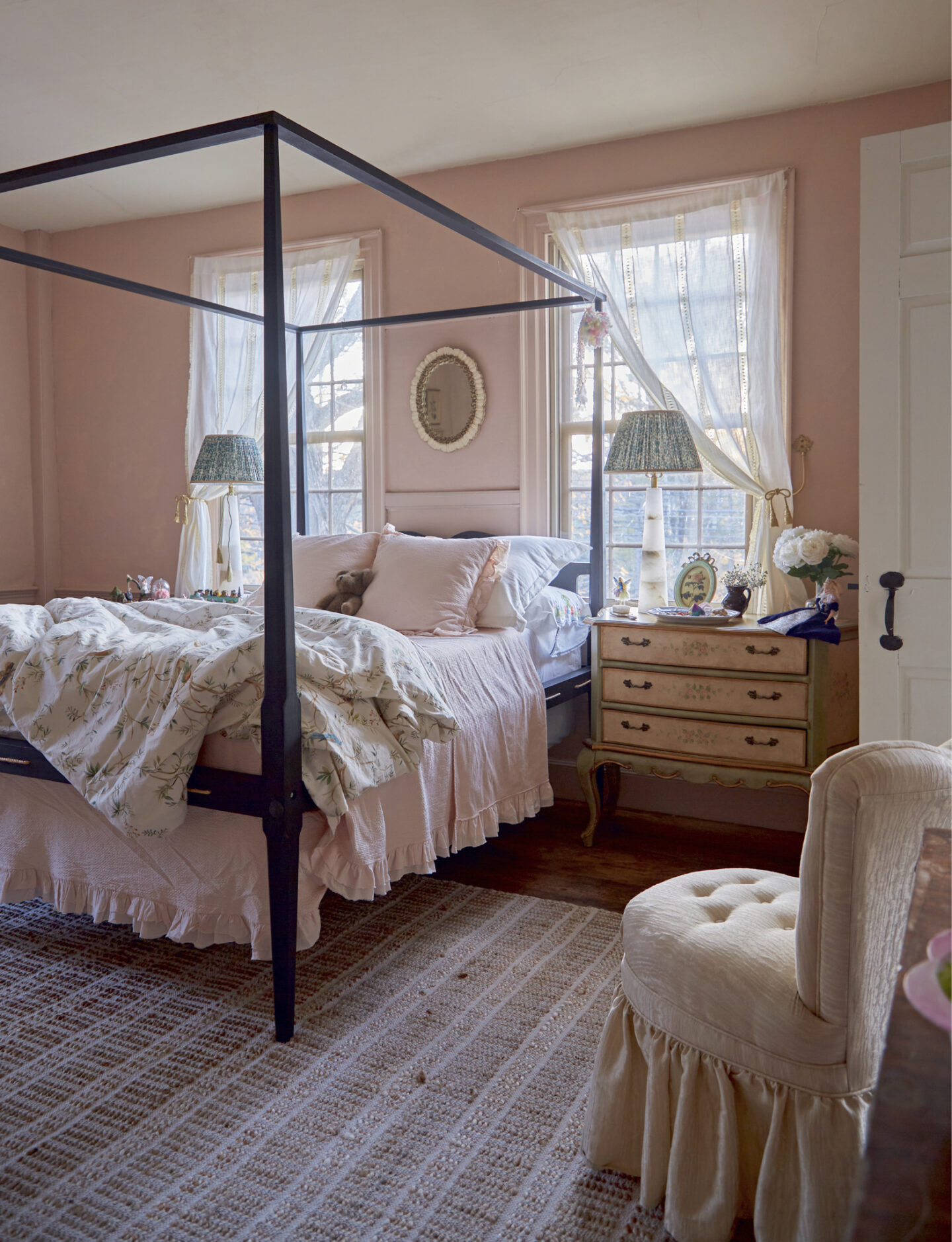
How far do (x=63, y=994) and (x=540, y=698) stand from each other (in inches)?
70.2

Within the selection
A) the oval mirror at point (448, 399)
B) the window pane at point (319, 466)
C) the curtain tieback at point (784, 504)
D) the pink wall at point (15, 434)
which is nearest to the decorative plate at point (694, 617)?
the curtain tieback at point (784, 504)

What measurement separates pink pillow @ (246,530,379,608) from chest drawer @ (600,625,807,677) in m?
1.02

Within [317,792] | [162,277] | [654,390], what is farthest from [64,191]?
[317,792]

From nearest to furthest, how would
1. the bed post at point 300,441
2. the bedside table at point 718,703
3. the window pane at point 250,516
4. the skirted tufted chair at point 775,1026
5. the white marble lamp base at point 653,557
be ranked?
the skirted tufted chair at point 775,1026 < the bedside table at point 718,703 < the white marble lamp base at point 653,557 < the bed post at point 300,441 < the window pane at point 250,516

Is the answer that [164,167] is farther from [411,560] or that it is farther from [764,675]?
[764,675]

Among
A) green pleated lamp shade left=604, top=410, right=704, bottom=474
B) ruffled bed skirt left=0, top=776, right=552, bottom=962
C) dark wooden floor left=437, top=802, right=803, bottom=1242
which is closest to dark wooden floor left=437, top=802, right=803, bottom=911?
dark wooden floor left=437, top=802, right=803, bottom=1242

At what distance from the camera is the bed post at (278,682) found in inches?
83.9

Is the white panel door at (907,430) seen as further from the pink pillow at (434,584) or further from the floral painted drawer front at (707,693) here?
the pink pillow at (434,584)

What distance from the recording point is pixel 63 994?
2404mm

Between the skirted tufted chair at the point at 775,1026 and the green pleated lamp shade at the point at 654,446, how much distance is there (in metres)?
2.13

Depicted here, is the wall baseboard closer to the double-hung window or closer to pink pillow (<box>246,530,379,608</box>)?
the double-hung window

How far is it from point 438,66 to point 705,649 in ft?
7.29

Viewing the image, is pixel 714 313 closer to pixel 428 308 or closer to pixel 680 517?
pixel 680 517

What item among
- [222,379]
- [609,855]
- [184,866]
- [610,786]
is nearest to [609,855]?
[609,855]
